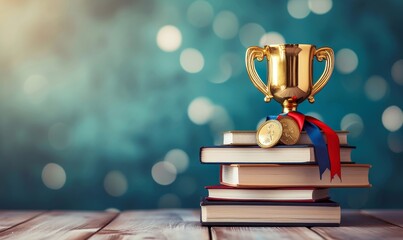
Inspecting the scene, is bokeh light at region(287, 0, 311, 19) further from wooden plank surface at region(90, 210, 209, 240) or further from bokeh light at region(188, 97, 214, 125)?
wooden plank surface at region(90, 210, 209, 240)

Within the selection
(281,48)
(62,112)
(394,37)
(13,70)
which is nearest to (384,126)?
(394,37)

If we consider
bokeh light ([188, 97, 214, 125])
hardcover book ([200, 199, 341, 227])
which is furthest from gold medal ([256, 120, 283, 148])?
bokeh light ([188, 97, 214, 125])

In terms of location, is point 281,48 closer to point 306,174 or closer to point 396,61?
point 306,174

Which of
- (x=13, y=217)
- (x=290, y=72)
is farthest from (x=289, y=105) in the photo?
(x=13, y=217)

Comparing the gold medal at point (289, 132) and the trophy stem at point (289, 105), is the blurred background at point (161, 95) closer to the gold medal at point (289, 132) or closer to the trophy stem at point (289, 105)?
the trophy stem at point (289, 105)

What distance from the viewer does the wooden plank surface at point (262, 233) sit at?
1.26m

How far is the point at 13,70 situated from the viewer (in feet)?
6.06

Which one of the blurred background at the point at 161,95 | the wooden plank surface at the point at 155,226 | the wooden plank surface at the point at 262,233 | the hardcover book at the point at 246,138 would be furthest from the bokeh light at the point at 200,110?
the wooden plank surface at the point at 262,233

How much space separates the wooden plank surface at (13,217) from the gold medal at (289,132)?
23.6 inches

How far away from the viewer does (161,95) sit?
1829 millimetres

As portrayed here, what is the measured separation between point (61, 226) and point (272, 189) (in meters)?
0.44

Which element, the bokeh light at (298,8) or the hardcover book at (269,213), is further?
the bokeh light at (298,8)

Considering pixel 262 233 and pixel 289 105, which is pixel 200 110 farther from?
pixel 262 233

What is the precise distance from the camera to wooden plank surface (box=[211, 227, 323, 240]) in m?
1.26
